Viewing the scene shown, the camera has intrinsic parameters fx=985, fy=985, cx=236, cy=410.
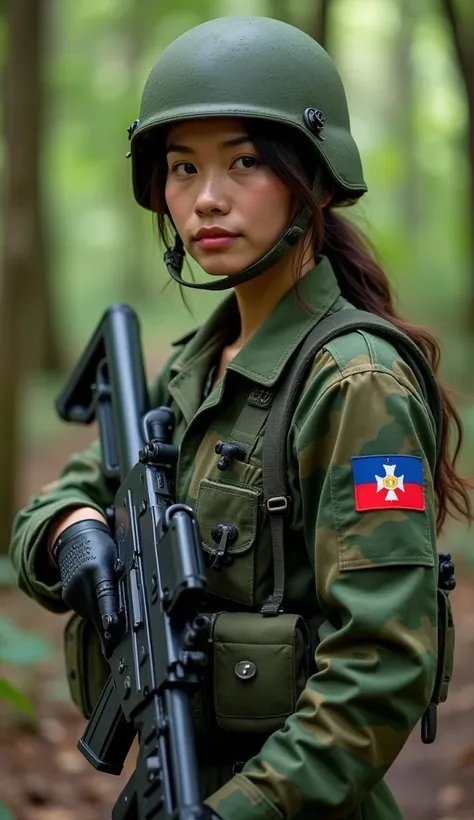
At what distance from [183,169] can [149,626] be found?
1.04 m

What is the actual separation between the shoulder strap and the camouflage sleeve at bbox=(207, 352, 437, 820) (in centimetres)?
8

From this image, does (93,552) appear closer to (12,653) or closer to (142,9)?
(12,653)

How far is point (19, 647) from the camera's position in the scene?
11.9ft

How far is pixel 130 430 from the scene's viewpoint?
8.95ft

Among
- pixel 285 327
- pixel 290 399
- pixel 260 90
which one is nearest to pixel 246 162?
pixel 260 90

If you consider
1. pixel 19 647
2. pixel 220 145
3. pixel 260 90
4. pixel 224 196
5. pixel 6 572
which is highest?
pixel 260 90

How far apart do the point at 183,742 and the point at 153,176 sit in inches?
55.5

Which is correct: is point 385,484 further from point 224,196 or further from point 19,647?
point 19,647

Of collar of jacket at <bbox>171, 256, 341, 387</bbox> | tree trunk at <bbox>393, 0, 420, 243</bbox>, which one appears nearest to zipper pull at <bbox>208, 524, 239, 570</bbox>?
collar of jacket at <bbox>171, 256, 341, 387</bbox>

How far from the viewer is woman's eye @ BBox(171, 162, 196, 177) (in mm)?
2273

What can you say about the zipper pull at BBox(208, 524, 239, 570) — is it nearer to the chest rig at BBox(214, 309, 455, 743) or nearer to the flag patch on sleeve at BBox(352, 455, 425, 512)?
the chest rig at BBox(214, 309, 455, 743)

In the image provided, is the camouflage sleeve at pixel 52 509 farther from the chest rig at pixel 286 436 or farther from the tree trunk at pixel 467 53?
the tree trunk at pixel 467 53

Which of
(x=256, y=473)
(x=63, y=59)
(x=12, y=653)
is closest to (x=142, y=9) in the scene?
(x=63, y=59)

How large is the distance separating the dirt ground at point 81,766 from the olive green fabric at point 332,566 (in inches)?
74.7
